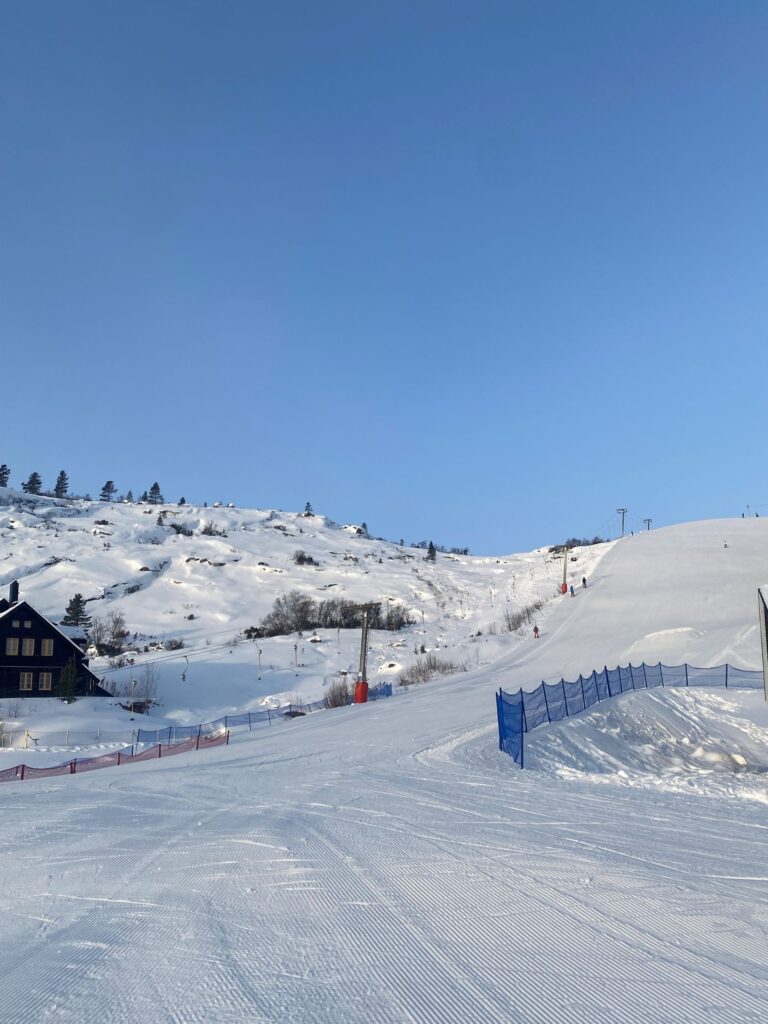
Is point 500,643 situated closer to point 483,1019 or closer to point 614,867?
point 614,867

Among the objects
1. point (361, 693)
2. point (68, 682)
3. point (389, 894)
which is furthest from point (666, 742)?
point (68, 682)

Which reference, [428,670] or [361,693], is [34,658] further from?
[428,670]

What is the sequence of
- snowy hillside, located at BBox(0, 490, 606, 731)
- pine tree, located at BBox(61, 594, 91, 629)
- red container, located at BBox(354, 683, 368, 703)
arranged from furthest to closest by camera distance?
pine tree, located at BBox(61, 594, 91, 629) < snowy hillside, located at BBox(0, 490, 606, 731) < red container, located at BBox(354, 683, 368, 703)

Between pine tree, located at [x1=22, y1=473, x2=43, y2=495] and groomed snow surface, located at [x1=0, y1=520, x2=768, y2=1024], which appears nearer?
groomed snow surface, located at [x1=0, y1=520, x2=768, y2=1024]

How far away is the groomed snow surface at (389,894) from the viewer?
4.85 meters

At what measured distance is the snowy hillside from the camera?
5931 cm

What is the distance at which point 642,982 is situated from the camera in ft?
16.6

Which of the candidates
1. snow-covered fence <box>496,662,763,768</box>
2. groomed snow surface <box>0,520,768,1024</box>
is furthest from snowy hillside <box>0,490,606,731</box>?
groomed snow surface <box>0,520,768,1024</box>

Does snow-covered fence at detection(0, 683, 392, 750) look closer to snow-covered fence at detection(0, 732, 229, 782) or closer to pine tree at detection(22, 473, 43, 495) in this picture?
snow-covered fence at detection(0, 732, 229, 782)

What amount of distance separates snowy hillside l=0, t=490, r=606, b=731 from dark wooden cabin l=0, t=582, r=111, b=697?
3.63 m

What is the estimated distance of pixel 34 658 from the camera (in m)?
53.6

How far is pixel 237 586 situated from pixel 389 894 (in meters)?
94.5

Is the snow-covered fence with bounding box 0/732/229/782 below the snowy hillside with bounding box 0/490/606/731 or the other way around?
below

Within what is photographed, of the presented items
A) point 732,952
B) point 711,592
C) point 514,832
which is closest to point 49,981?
point 732,952
